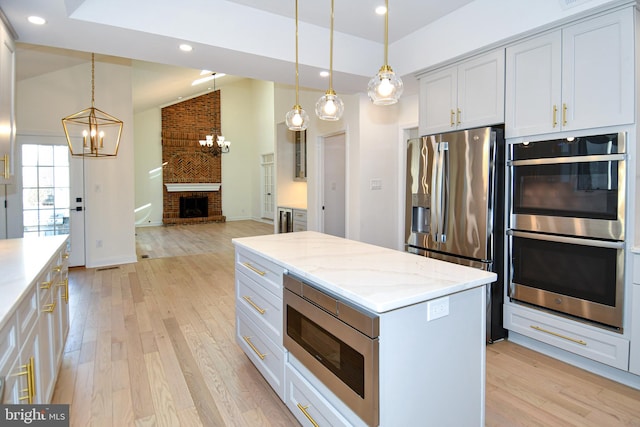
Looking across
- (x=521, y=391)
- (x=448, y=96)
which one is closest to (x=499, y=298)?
(x=521, y=391)

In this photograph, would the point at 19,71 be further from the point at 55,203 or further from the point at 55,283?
the point at 55,283

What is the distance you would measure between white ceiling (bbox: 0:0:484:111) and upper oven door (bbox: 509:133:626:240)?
5.08 feet

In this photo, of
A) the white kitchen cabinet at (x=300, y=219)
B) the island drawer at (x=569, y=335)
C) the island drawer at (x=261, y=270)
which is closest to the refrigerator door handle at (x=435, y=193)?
the island drawer at (x=569, y=335)

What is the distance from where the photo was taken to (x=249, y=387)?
7.50 feet

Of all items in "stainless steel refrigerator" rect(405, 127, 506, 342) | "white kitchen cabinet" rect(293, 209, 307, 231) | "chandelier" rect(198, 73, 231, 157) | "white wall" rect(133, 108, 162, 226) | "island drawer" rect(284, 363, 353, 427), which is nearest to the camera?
"island drawer" rect(284, 363, 353, 427)

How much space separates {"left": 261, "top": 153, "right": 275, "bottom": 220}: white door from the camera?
455 inches

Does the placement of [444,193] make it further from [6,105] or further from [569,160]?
[6,105]

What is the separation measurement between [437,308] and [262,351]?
1.28m

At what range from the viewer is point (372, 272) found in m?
1.71

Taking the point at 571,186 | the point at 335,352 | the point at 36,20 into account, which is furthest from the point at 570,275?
the point at 36,20

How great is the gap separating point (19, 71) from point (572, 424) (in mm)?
6485

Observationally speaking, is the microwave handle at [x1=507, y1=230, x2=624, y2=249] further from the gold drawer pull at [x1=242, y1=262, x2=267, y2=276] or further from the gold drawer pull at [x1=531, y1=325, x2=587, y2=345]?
the gold drawer pull at [x1=242, y1=262, x2=267, y2=276]

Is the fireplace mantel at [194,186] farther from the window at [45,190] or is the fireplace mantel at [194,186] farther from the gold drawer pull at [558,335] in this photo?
the gold drawer pull at [558,335]

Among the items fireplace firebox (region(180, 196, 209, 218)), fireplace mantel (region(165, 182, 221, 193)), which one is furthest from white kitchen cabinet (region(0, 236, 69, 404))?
fireplace firebox (region(180, 196, 209, 218))
